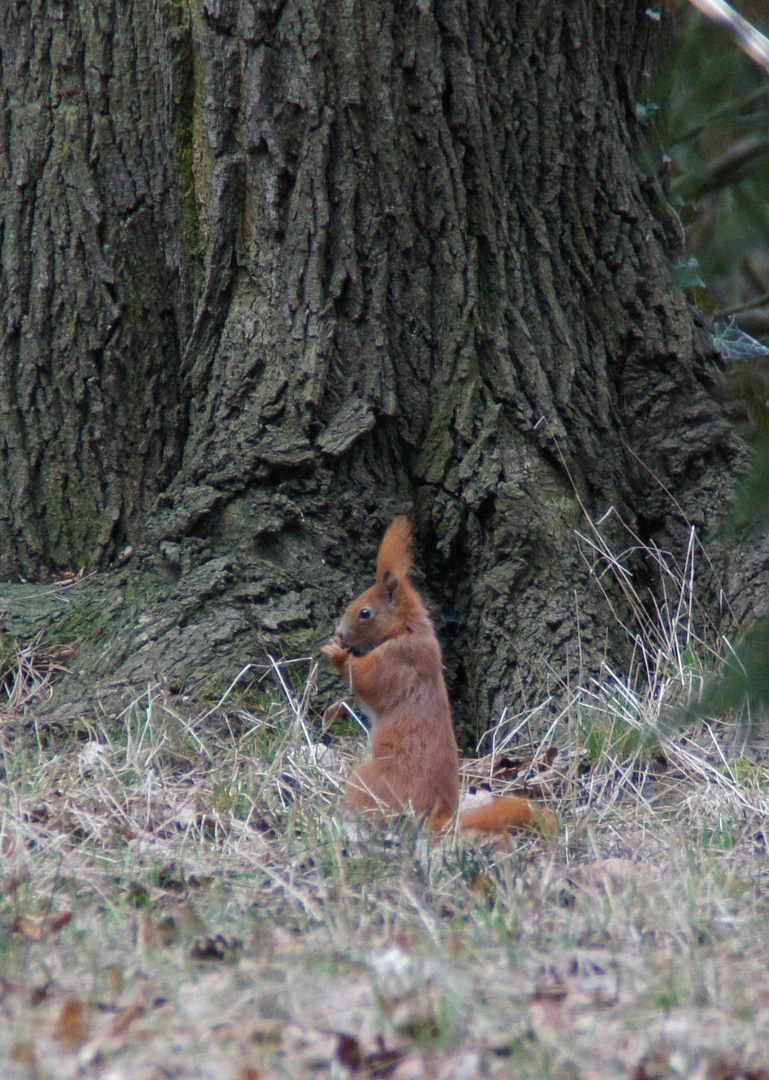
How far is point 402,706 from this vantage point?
324cm

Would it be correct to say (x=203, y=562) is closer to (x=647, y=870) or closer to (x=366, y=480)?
(x=366, y=480)

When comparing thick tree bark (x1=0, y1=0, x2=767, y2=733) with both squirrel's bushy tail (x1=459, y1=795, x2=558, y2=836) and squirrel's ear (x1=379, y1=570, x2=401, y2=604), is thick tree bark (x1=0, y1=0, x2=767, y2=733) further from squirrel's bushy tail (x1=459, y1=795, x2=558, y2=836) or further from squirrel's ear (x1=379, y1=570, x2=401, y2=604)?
squirrel's bushy tail (x1=459, y1=795, x2=558, y2=836)

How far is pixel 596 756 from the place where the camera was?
336cm

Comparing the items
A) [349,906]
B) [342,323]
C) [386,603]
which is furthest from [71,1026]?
[342,323]

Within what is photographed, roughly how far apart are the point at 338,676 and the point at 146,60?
2227 millimetres

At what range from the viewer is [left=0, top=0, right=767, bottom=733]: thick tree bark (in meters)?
3.60

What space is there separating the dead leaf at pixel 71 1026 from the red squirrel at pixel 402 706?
1.16 metres

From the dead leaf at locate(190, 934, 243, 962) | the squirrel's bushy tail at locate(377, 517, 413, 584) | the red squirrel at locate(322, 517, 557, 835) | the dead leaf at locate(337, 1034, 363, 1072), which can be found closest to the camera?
the dead leaf at locate(337, 1034, 363, 1072)

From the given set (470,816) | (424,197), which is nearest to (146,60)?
(424,197)

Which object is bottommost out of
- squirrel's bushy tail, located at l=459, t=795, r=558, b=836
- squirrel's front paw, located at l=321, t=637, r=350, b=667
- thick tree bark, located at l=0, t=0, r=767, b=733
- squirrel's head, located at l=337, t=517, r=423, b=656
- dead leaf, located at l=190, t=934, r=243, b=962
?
squirrel's bushy tail, located at l=459, t=795, r=558, b=836

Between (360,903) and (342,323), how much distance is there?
6.71ft

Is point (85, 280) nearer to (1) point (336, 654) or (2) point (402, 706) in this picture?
(1) point (336, 654)

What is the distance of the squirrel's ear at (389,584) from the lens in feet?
11.3

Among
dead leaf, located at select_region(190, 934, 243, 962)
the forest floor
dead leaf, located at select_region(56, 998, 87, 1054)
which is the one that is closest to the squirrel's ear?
the forest floor
